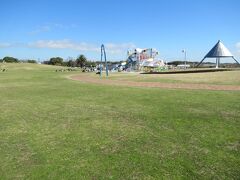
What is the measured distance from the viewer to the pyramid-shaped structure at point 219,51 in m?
51.9

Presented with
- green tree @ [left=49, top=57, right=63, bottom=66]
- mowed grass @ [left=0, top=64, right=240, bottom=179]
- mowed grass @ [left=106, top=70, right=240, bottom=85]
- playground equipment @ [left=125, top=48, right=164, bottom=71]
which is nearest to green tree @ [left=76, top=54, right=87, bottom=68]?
green tree @ [left=49, top=57, right=63, bottom=66]

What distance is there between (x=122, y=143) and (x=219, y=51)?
4991 cm

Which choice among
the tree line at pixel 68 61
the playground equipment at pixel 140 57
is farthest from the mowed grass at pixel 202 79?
the tree line at pixel 68 61

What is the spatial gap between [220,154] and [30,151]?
3.96 m

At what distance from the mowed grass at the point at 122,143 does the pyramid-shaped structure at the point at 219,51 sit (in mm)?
43844

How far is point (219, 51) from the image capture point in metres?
52.2

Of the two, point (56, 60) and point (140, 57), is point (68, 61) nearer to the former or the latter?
point (56, 60)

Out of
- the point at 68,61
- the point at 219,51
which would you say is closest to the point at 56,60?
the point at 68,61

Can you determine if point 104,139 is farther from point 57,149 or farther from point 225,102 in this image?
point 225,102

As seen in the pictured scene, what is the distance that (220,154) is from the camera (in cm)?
563

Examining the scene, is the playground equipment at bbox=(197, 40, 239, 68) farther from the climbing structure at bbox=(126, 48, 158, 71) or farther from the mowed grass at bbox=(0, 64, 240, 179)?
the mowed grass at bbox=(0, 64, 240, 179)

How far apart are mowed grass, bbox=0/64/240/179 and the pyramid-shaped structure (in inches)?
1726

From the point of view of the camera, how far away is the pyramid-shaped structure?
170 feet

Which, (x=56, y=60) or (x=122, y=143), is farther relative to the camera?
(x=56, y=60)
